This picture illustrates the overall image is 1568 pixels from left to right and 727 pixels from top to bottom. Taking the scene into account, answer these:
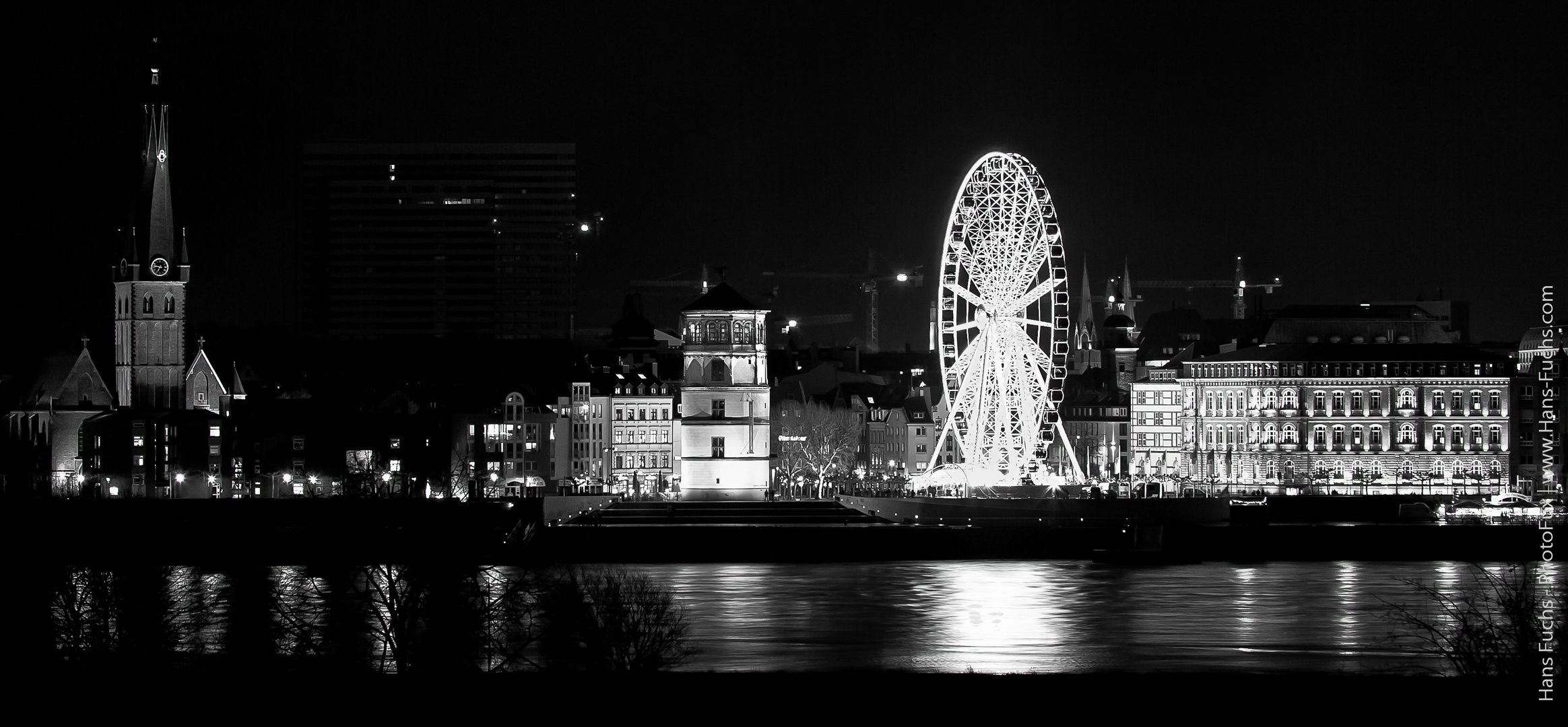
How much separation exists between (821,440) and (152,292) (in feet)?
108

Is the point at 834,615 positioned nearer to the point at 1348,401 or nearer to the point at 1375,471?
the point at 1375,471

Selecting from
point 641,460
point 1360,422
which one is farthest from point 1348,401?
point 641,460

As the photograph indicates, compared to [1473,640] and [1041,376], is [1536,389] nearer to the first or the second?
[1041,376]

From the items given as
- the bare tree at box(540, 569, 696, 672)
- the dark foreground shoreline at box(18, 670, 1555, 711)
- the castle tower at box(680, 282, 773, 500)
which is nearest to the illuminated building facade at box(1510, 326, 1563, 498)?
the castle tower at box(680, 282, 773, 500)

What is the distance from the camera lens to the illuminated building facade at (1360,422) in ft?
413

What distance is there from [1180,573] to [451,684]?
145 feet

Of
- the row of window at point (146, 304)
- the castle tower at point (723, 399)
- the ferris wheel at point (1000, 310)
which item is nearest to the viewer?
the ferris wheel at point (1000, 310)

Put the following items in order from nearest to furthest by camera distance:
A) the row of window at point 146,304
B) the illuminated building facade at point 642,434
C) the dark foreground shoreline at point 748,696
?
1. the dark foreground shoreline at point 748,696
2. the illuminated building facade at point 642,434
3. the row of window at point 146,304

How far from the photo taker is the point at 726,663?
55.6m

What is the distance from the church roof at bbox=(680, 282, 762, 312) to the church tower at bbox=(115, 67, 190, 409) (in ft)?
102

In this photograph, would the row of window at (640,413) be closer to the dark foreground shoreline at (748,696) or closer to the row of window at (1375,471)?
the row of window at (1375,471)

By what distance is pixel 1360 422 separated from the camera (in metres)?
128

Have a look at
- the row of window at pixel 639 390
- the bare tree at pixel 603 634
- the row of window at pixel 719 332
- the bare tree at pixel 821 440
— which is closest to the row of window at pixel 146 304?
the row of window at pixel 639 390

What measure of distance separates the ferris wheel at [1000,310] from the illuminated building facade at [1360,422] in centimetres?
3335
